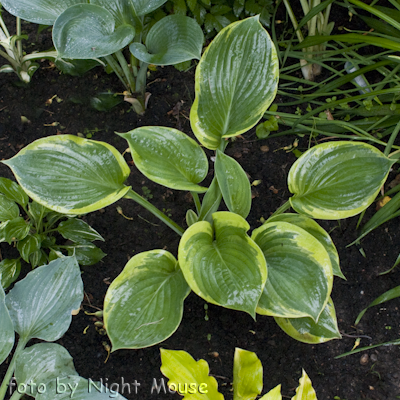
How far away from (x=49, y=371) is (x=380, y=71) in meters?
1.55

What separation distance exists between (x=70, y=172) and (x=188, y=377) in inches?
23.8

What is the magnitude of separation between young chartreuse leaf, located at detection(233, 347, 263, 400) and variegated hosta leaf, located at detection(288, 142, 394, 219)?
41 centimetres

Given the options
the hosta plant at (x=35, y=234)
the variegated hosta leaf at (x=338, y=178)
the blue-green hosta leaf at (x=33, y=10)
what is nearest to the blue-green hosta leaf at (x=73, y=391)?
the hosta plant at (x=35, y=234)

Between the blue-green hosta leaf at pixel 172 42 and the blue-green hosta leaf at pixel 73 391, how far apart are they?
36.1 inches

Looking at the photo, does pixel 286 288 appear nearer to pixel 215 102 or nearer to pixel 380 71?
pixel 215 102

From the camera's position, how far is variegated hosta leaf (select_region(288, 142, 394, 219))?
0.88 m

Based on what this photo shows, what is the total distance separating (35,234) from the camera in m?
1.10

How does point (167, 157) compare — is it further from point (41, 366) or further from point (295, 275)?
point (41, 366)

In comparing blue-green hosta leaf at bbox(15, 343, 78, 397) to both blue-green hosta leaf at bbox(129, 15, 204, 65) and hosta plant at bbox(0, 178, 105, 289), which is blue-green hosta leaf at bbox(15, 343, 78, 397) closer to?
hosta plant at bbox(0, 178, 105, 289)

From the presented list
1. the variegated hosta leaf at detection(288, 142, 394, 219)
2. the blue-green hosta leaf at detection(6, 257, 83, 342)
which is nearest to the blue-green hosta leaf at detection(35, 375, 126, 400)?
the blue-green hosta leaf at detection(6, 257, 83, 342)

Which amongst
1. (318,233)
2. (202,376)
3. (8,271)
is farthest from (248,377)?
(8,271)

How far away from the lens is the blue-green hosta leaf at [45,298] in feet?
3.11

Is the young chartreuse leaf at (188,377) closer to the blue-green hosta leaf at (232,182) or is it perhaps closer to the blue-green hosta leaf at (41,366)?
the blue-green hosta leaf at (41,366)

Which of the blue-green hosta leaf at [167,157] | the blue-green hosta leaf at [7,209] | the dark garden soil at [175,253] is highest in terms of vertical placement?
the blue-green hosta leaf at [167,157]
